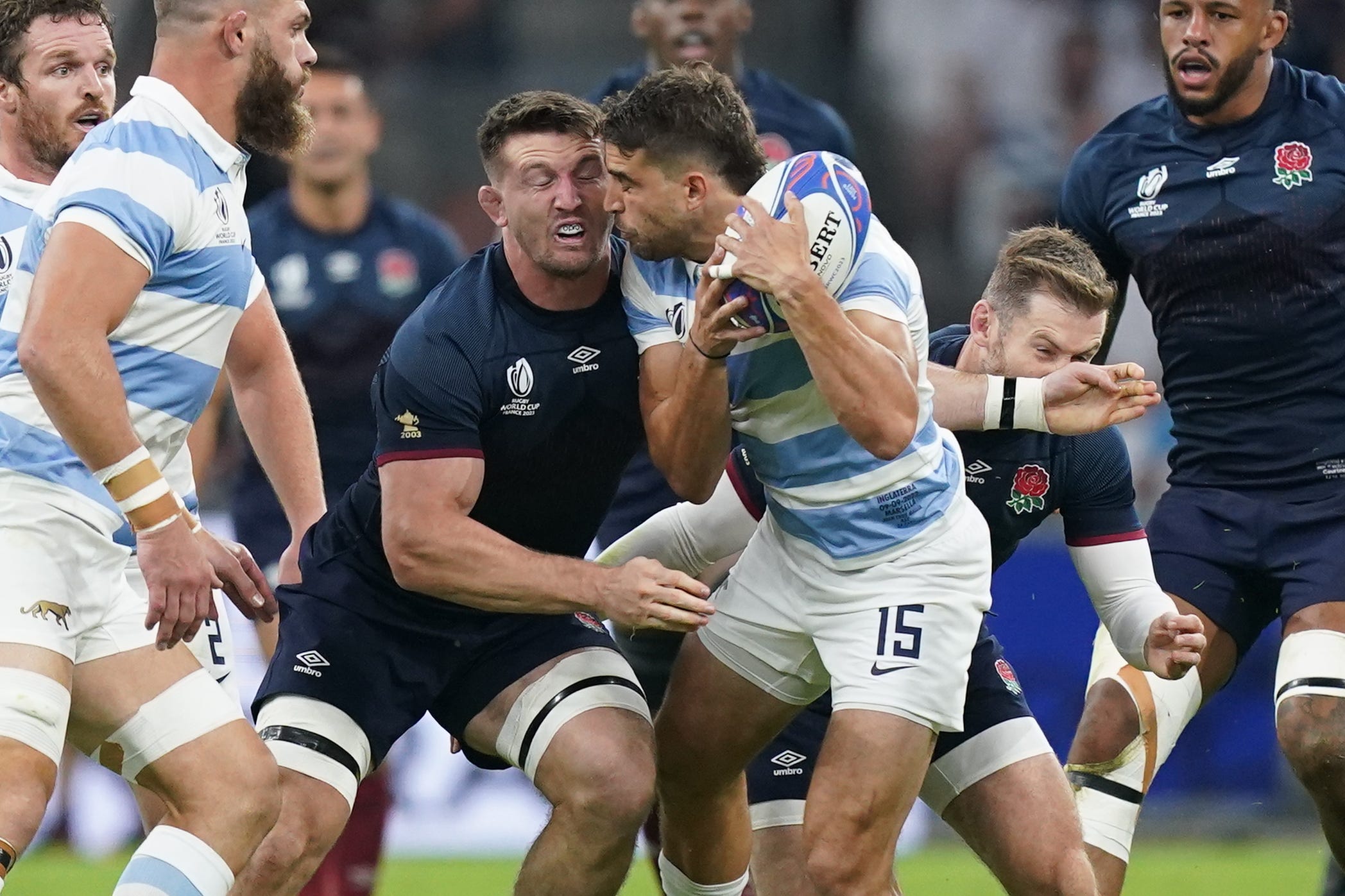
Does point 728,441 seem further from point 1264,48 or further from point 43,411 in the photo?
point 1264,48

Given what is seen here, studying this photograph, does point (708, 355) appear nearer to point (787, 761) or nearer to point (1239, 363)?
point (787, 761)

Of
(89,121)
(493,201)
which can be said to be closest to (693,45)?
(493,201)

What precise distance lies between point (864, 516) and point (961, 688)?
46 centimetres

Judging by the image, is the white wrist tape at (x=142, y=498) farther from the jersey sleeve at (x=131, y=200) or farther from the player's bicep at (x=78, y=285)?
the jersey sleeve at (x=131, y=200)

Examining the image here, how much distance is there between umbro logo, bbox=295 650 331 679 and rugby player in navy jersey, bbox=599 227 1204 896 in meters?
0.83

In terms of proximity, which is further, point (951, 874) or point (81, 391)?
point (951, 874)

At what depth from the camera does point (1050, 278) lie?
4.86 metres

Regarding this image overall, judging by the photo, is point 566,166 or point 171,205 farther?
point 566,166

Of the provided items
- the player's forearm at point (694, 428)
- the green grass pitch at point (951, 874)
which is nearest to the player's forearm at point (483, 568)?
the player's forearm at point (694, 428)

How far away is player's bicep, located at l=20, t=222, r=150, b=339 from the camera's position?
3.83 meters

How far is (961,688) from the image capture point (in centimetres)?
435

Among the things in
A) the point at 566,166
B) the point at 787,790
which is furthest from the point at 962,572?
the point at 566,166

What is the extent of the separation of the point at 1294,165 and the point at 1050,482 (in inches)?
49.9

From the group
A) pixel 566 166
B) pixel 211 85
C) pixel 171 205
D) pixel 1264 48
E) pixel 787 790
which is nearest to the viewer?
pixel 171 205
